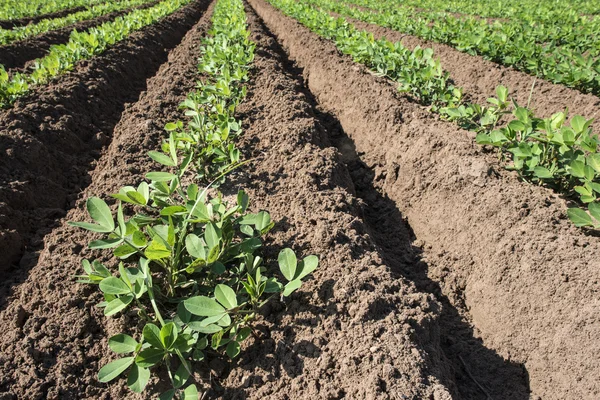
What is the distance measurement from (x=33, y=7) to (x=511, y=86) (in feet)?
52.3

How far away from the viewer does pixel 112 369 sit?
1.58 meters

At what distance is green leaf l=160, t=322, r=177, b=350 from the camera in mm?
1555

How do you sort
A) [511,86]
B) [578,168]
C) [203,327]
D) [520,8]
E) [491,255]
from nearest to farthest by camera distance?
[203,327] < [578,168] < [491,255] < [511,86] < [520,8]

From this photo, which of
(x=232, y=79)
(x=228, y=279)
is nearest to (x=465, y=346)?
(x=228, y=279)

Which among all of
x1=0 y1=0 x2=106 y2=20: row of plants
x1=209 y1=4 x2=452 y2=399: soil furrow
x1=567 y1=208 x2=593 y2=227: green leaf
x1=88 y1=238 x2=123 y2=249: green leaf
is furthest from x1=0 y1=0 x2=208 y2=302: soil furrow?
x1=0 y1=0 x2=106 y2=20: row of plants

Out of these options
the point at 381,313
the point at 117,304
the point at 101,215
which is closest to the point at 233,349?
the point at 117,304

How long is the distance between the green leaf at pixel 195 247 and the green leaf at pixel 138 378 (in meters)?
0.50

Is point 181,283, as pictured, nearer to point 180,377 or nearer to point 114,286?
point 114,286

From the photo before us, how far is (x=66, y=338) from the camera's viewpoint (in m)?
1.87

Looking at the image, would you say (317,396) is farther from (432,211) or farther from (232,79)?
(232,79)

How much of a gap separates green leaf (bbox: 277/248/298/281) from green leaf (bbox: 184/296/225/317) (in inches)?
13.2

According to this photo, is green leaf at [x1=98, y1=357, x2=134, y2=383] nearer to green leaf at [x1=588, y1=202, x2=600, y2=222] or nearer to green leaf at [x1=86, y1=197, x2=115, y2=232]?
green leaf at [x1=86, y1=197, x2=115, y2=232]

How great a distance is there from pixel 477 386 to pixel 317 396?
42.1 inches

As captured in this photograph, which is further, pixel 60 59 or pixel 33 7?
pixel 33 7
